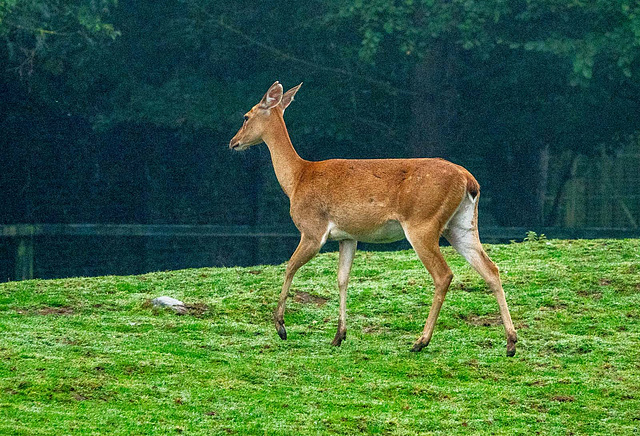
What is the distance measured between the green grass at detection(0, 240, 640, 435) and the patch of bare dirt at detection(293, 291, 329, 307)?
85mm

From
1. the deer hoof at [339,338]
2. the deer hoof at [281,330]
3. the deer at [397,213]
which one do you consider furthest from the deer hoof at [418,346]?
the deer hoof at [281,330]

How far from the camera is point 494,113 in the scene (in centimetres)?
2020

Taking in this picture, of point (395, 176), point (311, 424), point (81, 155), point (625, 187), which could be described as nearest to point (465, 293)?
point (395, 176)

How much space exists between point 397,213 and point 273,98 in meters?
1.79

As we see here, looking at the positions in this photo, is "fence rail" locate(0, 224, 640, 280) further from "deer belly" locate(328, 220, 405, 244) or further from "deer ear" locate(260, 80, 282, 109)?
"deer belly" locate(328, 220, 405, 244)

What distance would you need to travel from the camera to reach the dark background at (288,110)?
1739cm

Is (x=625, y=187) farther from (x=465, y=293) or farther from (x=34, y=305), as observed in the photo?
(x=34, y=305)

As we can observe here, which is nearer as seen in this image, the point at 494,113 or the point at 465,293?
the point at 465,293

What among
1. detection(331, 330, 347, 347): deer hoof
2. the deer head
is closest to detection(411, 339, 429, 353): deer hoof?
detection(331, 330, 347, 347): deer hoof

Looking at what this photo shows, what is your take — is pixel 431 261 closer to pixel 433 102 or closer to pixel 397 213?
pixel 397 213

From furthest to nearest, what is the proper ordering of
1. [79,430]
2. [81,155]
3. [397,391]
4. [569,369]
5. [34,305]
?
[81,155] < [34,305] < [569,369] < [397,391] < [79,430]

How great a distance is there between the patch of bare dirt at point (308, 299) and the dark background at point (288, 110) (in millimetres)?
6922

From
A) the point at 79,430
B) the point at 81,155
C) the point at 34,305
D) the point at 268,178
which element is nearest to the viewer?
the point at 79,430

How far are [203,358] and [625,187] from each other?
44.4ft
